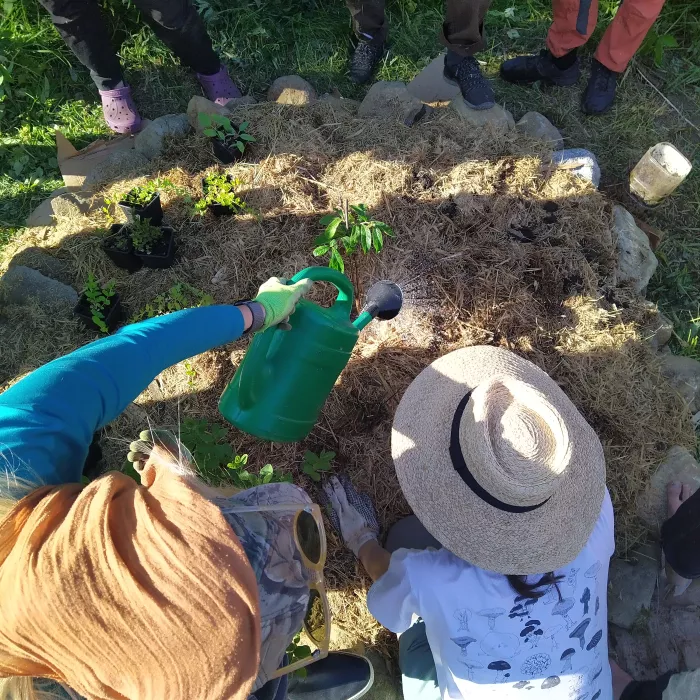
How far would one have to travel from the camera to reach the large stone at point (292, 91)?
2.78m

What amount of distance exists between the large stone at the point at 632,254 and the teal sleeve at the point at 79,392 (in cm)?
201

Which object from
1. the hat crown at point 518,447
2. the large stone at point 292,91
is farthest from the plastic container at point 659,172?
the hat crown at point 518,447

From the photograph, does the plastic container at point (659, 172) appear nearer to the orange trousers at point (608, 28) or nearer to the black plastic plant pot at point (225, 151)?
the orange trousers at point (608, 28)

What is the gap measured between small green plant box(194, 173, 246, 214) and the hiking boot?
2.00 m

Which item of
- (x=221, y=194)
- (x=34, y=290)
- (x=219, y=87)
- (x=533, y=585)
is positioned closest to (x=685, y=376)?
(x=533, y=585)

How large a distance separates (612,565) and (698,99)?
2.68 metres

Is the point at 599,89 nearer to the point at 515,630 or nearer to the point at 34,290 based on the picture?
the point at 515,630

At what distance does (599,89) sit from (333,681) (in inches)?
126

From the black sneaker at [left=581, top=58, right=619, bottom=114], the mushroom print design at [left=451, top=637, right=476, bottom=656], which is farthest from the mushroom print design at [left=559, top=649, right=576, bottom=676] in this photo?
the black sneaker at [left=581, top=58, right=619, bottom=114]

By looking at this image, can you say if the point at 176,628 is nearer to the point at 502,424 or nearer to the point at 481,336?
the point at 502,424

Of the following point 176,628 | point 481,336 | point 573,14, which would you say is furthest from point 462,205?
point 176,628

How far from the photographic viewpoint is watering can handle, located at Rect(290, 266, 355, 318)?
1667 mm

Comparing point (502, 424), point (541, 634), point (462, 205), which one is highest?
point (502, 424)

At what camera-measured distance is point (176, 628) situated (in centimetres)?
76
